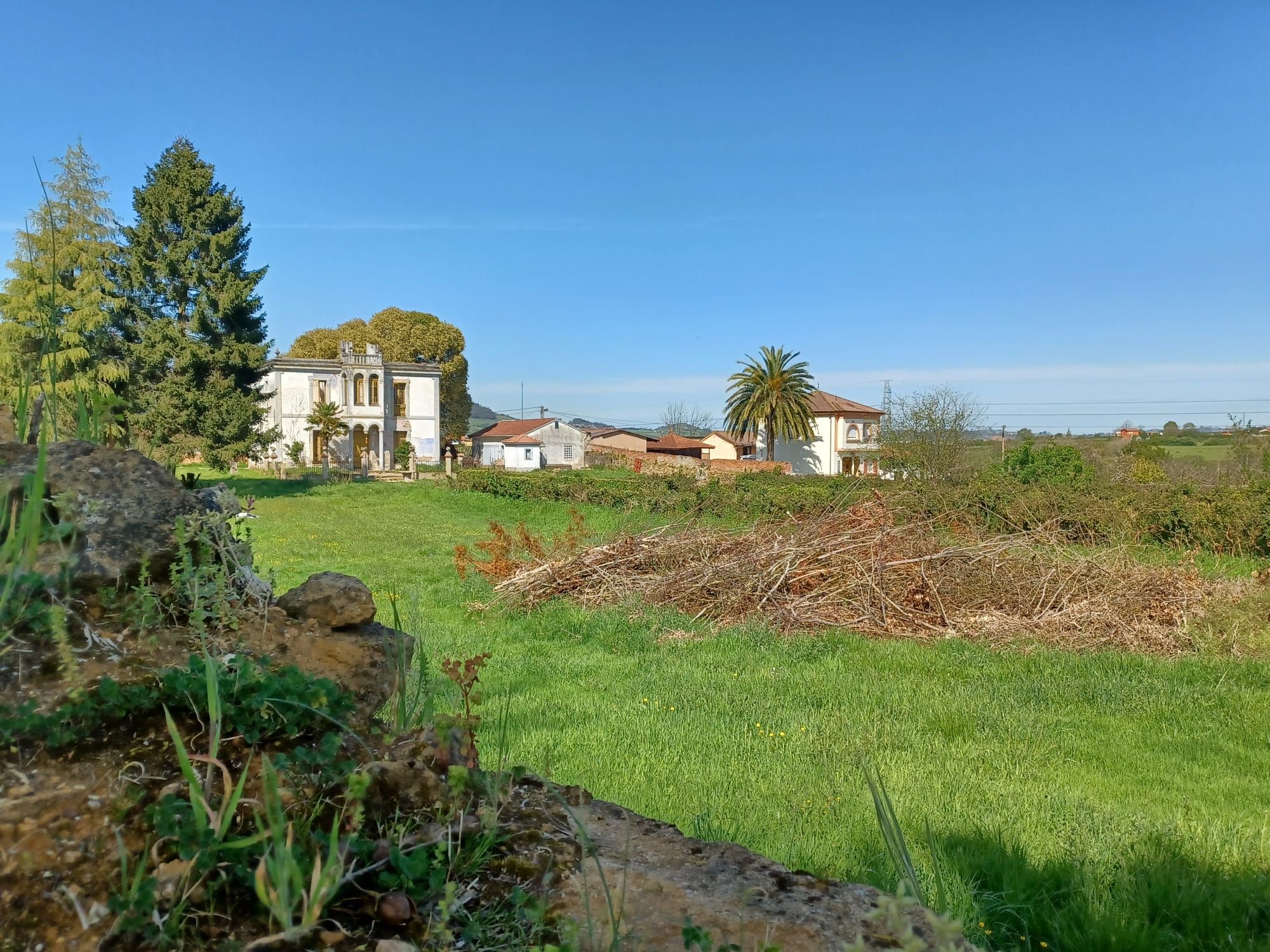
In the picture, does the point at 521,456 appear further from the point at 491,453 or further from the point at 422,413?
the point at 422,413

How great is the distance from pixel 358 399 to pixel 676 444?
99.9 ft

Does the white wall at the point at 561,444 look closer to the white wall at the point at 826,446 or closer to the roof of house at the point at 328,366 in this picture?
the roof of house at the point at 328,366

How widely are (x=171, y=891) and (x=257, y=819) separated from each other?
7.8 inches

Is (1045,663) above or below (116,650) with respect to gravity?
below

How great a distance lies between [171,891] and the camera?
1.44 m

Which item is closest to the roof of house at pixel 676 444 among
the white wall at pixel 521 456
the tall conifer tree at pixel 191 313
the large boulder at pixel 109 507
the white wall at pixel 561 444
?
the white wall at pixel 561 444

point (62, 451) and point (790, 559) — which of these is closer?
point (62, 451)

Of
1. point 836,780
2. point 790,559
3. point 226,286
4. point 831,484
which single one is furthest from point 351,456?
point 836,780

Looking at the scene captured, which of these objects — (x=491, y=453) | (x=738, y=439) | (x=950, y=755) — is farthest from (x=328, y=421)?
(x=950, y=755)

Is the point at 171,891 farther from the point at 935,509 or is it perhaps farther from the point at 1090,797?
the point at 935,509

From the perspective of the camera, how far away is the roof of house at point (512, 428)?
227ft

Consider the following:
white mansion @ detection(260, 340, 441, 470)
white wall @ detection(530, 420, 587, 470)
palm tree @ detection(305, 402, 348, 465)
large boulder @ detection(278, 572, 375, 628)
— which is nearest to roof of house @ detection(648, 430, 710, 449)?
white wall @ detection(530, 420, 587, 470)

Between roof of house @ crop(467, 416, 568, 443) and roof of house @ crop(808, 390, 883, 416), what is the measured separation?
71.8ft

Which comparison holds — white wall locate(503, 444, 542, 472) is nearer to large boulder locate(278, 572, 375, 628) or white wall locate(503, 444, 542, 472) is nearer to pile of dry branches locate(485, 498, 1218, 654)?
pile of dry branches locate(485, 498, 1218, 654)
